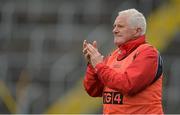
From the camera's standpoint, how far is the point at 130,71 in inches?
133

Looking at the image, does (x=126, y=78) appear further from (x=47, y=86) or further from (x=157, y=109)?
(x=47, y=86)

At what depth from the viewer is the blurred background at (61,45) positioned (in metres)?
7.91

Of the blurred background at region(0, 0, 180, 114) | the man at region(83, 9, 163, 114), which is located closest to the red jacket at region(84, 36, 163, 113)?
the man at region(83, 9, 163, 114)

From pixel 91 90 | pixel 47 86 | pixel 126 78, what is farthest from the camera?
pixel 47 86

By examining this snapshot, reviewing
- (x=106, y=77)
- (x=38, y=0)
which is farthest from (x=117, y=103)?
(x=38, y=0)

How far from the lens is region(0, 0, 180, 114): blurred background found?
25.9 ft

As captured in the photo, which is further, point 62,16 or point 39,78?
point 62,16

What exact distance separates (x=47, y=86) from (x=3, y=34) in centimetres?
95

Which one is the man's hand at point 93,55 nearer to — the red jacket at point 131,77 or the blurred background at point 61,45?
the red jacket at point 131,77

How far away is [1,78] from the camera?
316 inches

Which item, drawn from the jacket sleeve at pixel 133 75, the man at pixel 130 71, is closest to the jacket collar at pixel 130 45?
the man at pixel 130 71

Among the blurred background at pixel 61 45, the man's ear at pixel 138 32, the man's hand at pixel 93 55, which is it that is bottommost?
the blurred background at pixel 61 45

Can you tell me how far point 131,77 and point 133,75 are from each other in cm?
1

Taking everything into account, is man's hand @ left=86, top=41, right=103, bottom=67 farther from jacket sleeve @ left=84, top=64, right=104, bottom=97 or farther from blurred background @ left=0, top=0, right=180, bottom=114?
blurred background @ left=0, top=0, right=180, bottom=114
